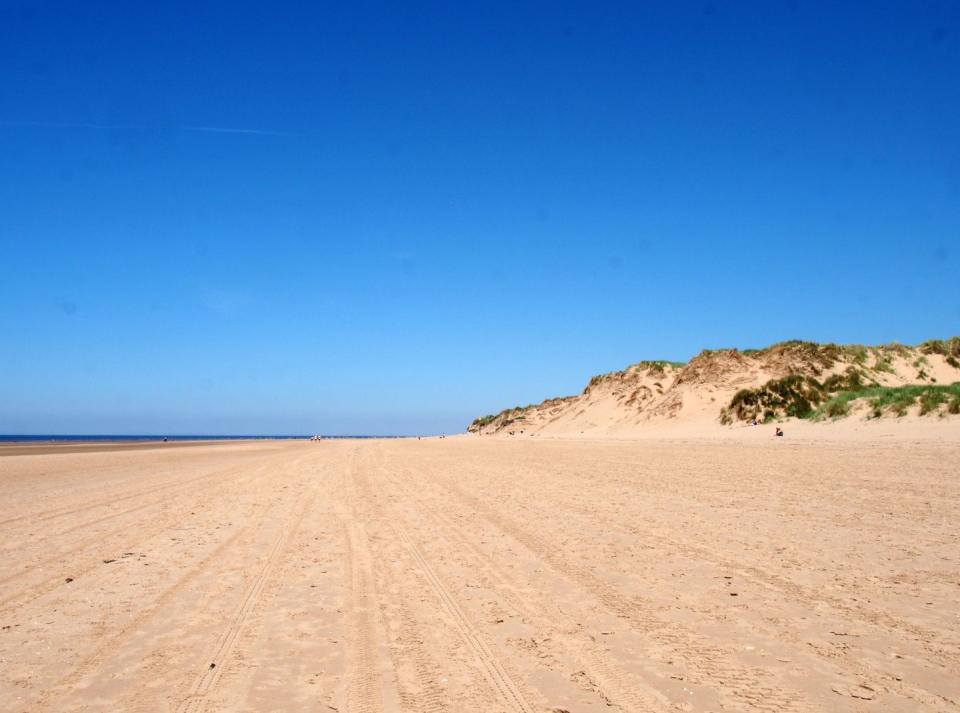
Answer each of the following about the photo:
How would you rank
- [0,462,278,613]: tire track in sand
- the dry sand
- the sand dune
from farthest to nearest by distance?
the sand dune → [0,462,278,613]: tire track in sand → the dry sand

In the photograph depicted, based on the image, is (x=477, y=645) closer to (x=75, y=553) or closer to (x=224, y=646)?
(x=224, y=646)

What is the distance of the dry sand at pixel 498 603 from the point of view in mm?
4059

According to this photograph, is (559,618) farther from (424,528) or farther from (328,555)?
(424,528)

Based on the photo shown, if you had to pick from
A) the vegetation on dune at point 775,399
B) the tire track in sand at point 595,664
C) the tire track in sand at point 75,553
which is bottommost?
the tire track in sand at point 595,664

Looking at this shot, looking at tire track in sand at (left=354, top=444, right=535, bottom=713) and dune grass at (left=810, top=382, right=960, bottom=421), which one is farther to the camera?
dune grass at (left=810, top=382, right=960, bottom=421)

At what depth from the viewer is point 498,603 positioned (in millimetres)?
Result: 5871

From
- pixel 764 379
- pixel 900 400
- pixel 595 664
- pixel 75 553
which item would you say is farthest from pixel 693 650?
pixel 764 379

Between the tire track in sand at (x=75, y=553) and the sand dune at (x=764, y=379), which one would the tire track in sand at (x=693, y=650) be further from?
the sand dune at (x=764, y=379)

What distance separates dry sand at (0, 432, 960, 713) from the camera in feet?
13.3

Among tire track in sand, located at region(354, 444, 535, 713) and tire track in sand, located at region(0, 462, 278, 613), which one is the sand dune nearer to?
tire track in sand, located at region(0, 462, 278, 613)

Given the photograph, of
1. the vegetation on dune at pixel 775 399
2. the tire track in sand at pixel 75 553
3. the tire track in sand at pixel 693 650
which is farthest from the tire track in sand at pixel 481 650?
the vegetation on dune at pixel 775 399

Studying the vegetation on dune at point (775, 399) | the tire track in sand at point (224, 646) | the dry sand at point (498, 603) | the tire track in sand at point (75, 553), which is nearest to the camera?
the tire track in sand at point (224, 646)

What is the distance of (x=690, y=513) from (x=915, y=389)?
19.9 m

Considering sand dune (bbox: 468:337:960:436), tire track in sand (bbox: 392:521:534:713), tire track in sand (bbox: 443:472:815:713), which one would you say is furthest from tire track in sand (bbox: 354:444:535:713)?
sand dune (bbox: 468:337:960:436)
